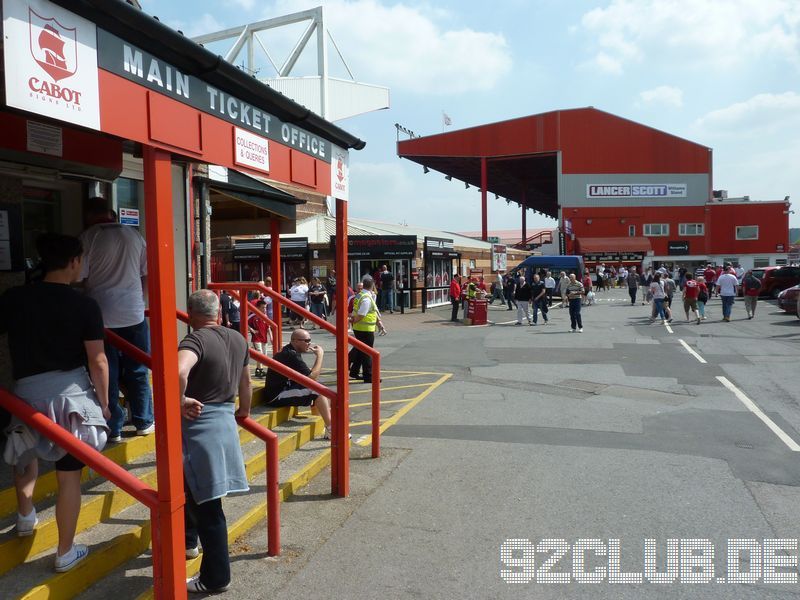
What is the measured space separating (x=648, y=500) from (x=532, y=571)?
1.73 metres

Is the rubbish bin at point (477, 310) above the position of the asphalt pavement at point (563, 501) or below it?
above

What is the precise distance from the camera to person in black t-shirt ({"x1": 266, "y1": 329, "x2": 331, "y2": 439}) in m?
6.72

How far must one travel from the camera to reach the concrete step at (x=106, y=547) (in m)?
3.29

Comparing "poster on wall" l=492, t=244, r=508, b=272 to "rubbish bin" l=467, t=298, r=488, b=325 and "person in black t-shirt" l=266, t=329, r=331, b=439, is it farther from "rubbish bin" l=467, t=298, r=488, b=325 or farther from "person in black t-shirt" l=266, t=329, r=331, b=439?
"person in black t-shirt" l=266, t=329, r=331, b=439

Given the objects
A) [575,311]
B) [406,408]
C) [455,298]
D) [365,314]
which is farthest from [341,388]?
[455,298]

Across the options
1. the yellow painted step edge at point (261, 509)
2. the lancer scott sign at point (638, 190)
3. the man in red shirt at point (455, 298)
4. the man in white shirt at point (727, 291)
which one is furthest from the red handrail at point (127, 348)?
the lancer scott sign at point (638, 190)

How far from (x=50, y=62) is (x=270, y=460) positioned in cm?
262

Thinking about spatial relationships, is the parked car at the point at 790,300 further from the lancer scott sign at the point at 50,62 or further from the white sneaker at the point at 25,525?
the lancer scott sign at the point at 50,62

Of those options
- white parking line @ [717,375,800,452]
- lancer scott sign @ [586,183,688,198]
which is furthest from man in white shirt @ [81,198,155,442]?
lancer scott sign @ [586,183,688,198]

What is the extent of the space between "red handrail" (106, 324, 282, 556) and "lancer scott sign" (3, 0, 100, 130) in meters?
2.02

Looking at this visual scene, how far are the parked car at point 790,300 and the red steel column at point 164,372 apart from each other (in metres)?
23.5

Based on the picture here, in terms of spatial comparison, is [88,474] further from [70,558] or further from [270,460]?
[270,460]

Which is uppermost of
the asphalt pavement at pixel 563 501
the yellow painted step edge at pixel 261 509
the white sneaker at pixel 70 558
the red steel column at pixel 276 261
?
the red steel column at pixel 276 261

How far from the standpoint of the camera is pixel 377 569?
421 cm
